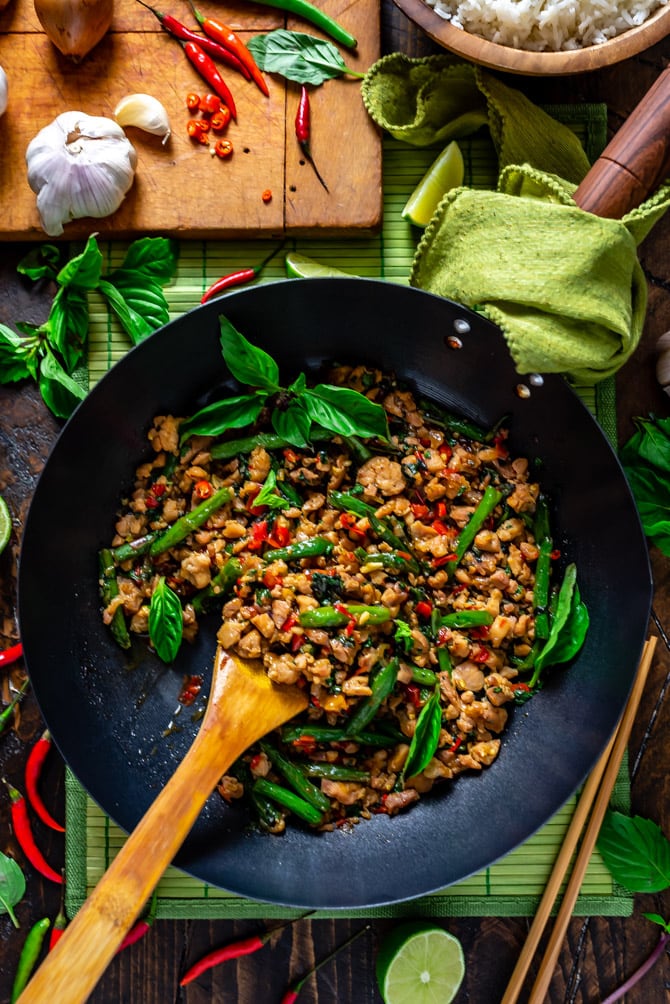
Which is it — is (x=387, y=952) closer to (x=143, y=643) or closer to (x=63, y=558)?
(x=143, y=643)

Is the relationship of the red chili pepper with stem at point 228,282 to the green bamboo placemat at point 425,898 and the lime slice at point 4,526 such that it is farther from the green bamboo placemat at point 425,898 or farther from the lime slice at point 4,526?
the lime slice at point 4,526

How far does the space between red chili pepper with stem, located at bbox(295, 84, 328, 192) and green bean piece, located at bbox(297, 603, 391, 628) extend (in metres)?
1.22

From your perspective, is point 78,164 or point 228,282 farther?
point 228,282

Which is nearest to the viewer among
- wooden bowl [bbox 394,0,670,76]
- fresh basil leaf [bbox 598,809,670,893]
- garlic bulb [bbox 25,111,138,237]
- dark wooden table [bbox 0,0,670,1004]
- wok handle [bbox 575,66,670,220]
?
wok handle [bbox 575,66,670,220]

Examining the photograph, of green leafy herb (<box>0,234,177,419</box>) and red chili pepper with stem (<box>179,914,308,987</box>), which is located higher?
green leafy herb (<box>0,234,177,419</box>)

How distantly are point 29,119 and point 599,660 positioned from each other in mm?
2261

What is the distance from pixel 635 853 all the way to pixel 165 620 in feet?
4.98

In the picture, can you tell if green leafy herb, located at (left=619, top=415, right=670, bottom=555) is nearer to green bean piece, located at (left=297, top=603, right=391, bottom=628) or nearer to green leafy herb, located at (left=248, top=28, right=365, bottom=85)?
green bean piece, located at (left=297, top=603, right=391, bottom=628)

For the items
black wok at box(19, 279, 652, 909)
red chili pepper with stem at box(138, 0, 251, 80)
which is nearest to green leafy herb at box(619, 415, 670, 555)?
black wok at box(19, 279, 652, 909)

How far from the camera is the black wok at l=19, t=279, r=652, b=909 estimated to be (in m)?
2.33

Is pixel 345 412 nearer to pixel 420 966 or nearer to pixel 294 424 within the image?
pixel 294 424

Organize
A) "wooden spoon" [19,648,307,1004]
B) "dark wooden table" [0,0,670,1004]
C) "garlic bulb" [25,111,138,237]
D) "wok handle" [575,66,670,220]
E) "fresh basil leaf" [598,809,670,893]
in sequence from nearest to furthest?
"wooden spoon" [19,648,307,1004], "wok handle" [575,66,670,220], "garlic bulb" [25,111,138,237], "fresh basil leaf" [598,809,670,893], "dark wooden table" [0,0,670,1004]

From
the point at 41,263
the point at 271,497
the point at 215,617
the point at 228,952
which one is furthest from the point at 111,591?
the point at 228,952

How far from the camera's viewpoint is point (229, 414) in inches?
95.0
